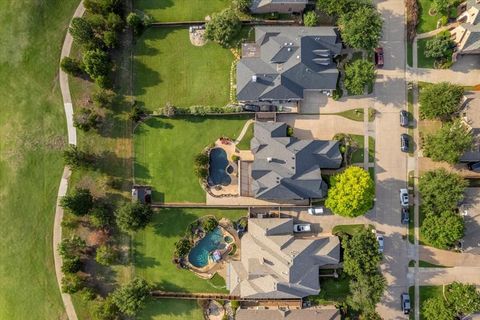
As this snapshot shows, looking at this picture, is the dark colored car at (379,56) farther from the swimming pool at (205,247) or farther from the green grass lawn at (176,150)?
the swimming pool at (205,247)

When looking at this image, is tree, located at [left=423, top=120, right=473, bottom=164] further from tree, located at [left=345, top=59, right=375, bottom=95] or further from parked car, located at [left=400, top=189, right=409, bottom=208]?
tree, located at [left=345, top=59, right=375, bottom=95]

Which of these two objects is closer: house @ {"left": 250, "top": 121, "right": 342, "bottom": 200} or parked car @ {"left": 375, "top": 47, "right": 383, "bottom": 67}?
house @ {"left": 250, "top": 121, "right": 342, "bottom": 200}

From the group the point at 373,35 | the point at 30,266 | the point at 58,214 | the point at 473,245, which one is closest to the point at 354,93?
the point at 373,35

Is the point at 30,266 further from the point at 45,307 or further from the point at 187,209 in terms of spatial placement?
the point at 187,209

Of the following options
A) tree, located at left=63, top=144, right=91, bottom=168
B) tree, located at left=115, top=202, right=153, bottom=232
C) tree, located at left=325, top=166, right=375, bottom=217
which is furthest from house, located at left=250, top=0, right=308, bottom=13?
tree, located at left=115, top=202, right=153, bottom=232

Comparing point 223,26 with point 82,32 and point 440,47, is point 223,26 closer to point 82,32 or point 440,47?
point 82,32

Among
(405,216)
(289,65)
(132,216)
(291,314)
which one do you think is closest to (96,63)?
(132,216)

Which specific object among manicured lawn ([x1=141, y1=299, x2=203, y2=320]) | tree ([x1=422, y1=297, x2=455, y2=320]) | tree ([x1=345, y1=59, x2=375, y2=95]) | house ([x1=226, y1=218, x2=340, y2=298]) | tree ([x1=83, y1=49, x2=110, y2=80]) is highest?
tree ([x1=83, y1=49, x2=110, y2=80])

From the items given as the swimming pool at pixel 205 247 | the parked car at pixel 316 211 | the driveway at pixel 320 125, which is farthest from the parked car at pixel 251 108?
the swimming pool at pixel 205 247
